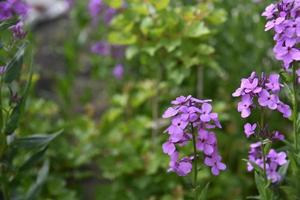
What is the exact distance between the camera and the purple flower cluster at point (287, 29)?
→ 1.64 metres

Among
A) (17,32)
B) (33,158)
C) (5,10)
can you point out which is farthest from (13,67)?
(33,158)

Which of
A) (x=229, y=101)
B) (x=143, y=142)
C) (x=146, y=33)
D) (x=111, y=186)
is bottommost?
(x=111, y=186)

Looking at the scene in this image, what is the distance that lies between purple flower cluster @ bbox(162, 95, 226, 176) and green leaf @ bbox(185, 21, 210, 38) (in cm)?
88

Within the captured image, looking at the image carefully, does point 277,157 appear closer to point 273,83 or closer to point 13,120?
point 273,83

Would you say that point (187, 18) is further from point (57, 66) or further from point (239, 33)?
point (57, 66)

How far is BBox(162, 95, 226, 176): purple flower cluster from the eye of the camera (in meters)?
1.63

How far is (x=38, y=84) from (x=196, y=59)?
1.77m

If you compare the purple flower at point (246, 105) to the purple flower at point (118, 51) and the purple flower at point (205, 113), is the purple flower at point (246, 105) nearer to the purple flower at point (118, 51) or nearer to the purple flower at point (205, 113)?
the purple flower at point (205, 113)

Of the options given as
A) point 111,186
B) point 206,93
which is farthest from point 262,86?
point 206,93

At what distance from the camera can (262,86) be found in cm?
165

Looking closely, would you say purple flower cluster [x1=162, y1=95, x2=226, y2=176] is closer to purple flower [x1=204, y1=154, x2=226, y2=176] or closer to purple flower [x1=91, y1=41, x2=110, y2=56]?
purple flower [x1=204, y1=154, x2=226, y2=176]

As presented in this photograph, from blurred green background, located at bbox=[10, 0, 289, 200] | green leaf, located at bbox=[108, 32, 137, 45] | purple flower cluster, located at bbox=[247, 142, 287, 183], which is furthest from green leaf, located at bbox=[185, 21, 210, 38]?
purple flower cluster, located at bbox=[247, 142, 287, 183]

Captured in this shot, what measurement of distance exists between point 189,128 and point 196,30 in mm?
967

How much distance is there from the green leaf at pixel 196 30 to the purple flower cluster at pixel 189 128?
880 mm
